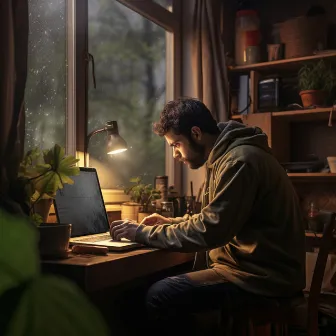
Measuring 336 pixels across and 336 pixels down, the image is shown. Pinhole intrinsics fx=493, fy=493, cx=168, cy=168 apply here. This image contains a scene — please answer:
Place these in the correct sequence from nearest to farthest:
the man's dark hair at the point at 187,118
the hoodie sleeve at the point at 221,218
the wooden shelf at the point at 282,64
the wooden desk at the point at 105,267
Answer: the wooden desk at the point at 105,267 → the hoodie sleeve at the point at 221,218 → the man's dark hair at the point at 187,118 → the wooden shelf at the point at 282,64

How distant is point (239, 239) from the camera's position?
175cm

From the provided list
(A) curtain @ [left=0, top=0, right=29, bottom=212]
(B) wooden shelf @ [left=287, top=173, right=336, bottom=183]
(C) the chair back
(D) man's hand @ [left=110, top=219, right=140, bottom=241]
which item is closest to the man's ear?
(D) man's hand @ [left=110, top=219, right=140, bottom=241]

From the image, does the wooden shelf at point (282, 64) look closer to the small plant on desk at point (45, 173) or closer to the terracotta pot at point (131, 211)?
the terracotta pot at point (131, 211)

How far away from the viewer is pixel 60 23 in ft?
7.78

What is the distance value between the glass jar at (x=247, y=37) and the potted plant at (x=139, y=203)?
132cm

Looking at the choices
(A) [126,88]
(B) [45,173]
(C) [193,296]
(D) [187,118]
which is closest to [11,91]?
(B) [45,173]

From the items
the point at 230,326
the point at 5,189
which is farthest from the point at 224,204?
the point at 5,189

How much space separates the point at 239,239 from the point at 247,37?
199 cm

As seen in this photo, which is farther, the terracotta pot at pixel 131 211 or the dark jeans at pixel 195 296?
the terracotta pot at pixel 131 211

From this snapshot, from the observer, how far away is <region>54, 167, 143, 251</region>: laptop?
1.82 metres

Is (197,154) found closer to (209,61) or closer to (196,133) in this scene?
(196,133)

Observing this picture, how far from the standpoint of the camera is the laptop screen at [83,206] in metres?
1.92

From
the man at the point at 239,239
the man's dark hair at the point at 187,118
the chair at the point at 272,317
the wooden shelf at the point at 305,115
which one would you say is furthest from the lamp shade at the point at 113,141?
the wooden shelf at the point at 305,115

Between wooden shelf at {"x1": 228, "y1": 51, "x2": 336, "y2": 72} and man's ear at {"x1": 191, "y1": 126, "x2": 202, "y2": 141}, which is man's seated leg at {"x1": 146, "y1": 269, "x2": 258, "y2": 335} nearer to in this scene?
man's ear at {"x1": 191, "y1": 126, "x2": 202, "y2": 141}
